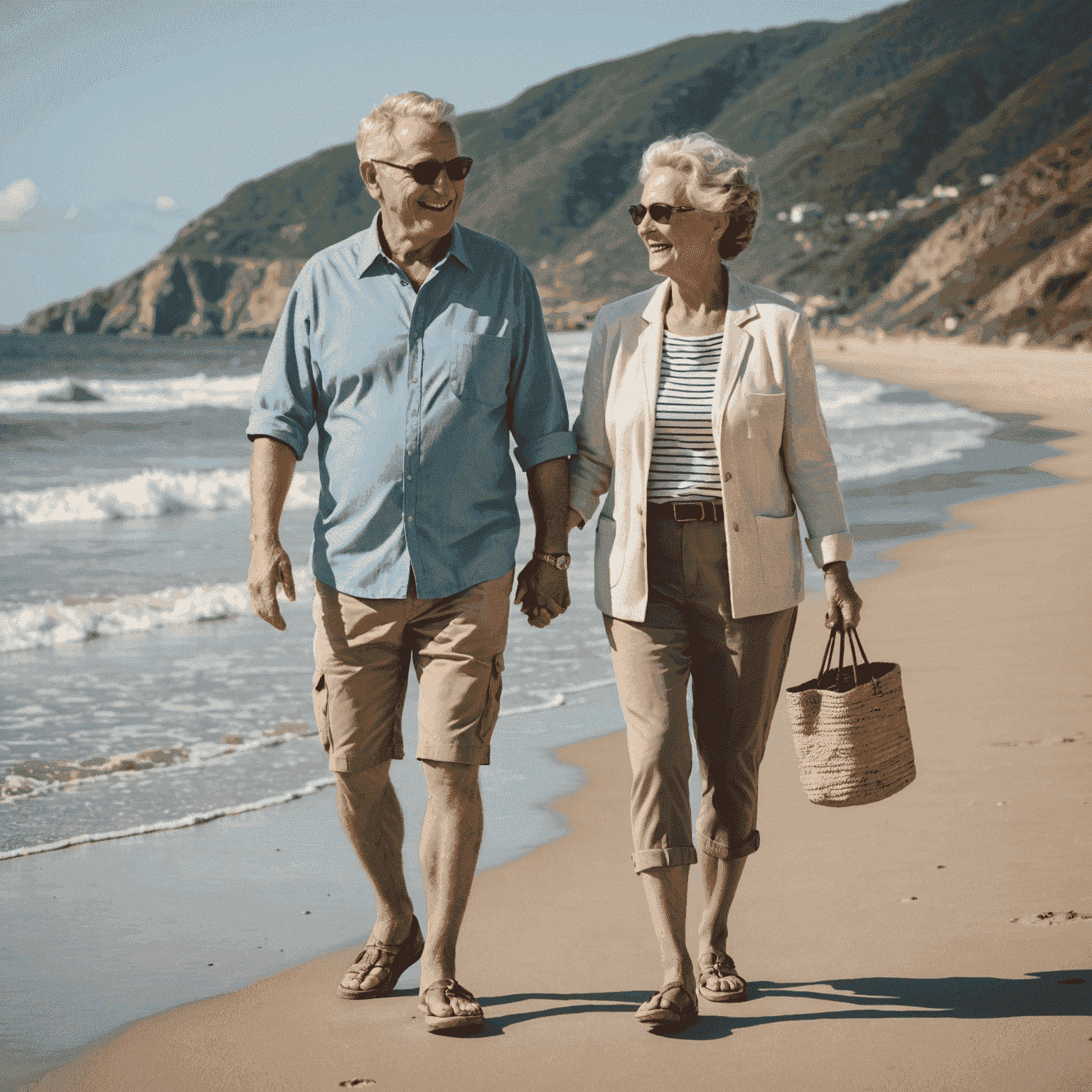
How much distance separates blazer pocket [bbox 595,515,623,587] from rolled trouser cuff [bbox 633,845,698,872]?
0.58 metres

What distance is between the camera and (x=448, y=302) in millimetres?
3084

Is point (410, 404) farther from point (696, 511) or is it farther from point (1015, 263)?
point (1015, 263)

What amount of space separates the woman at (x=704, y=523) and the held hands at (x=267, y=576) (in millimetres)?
710

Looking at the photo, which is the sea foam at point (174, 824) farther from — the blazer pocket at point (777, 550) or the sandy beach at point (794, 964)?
the blazer pocket at point (777, 550)

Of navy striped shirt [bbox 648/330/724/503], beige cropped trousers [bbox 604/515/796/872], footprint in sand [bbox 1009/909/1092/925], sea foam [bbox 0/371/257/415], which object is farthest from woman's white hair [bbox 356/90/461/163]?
sea foam [bbox 0/371/257/415]

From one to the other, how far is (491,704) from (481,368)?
74cm

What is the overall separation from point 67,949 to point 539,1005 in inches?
48.3

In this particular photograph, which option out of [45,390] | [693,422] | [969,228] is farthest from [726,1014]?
[969,228]

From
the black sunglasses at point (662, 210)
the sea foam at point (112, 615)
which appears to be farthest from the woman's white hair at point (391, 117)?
the sea foam at point (112, 615)

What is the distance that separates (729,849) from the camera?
10.3 ft

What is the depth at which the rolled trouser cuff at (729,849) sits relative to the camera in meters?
3.15

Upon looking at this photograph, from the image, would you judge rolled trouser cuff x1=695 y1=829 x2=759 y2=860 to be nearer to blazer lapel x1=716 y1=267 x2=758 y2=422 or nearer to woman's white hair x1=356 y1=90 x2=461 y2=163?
blazer lapel x1=716 y1=267 x2=758 y2=422

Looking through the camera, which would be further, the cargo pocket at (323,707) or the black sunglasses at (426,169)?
the cargo pocket at (323,707)

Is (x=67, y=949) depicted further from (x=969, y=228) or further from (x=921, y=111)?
(x=921, y=111)
